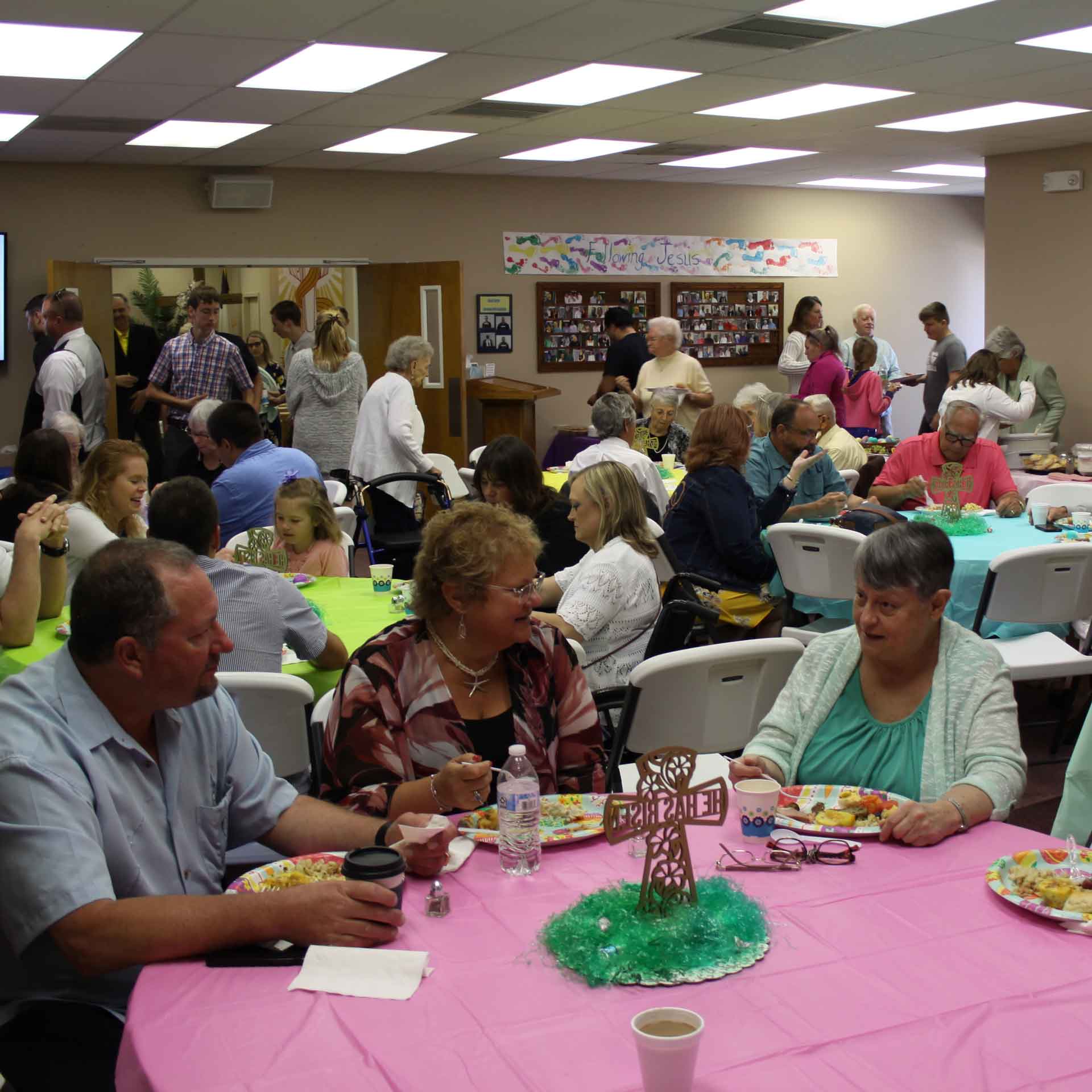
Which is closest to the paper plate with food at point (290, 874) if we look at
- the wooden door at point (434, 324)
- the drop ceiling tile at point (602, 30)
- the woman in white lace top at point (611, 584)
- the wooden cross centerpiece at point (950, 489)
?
the woman in white lace top at point (611, 584)

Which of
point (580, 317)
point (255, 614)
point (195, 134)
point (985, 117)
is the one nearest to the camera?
point (255, 614)

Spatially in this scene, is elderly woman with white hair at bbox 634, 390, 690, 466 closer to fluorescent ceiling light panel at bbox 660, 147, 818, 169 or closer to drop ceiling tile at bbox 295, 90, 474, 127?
drop ceiling tile at bbox 295, 90, 474, 127

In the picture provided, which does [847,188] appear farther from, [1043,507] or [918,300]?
[1043,507]

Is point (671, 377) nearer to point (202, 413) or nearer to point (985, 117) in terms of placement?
point (985, 117)

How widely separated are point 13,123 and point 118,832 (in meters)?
7.25

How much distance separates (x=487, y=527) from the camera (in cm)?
259

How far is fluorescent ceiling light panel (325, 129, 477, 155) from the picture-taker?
8.98 metres

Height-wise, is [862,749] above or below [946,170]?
below

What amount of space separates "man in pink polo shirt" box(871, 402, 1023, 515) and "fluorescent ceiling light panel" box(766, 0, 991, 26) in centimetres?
174

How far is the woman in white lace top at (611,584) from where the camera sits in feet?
12.8

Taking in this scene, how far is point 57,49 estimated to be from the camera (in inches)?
234

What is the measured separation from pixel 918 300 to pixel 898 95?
7.02m

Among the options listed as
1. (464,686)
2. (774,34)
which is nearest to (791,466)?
(774,34)

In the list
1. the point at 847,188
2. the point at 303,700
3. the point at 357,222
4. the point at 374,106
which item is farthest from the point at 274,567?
the point at 847,188
